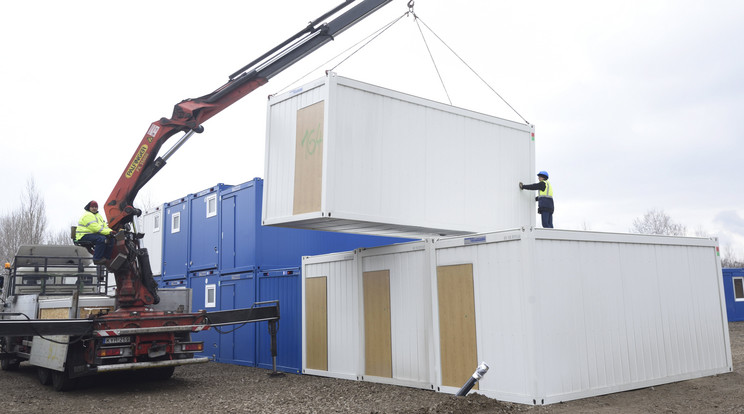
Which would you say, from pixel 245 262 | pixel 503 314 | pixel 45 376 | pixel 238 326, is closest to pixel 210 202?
pixel 245 262

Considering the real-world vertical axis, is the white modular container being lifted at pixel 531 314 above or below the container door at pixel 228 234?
below

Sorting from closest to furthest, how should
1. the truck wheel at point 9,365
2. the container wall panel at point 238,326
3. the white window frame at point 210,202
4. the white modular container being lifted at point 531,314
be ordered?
the white modular container being lifted at point 531,314
the truck wheel at point 9,365
the container wall panel at point 238,326
the white window frame at point 210,202

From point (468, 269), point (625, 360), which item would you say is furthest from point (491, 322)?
point (625, 360)

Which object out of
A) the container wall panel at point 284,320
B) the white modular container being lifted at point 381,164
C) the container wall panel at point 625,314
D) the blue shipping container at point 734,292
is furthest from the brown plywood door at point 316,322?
the blue shipping container at point 734,292

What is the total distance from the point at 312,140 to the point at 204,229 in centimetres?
743

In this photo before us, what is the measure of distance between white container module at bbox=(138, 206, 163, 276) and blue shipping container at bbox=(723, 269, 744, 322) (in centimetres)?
2108

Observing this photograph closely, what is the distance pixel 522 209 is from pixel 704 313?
3.54 metres

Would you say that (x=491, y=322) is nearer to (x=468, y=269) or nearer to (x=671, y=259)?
(x=468, y=269)

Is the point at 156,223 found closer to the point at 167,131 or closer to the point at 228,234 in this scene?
the point at 228,234

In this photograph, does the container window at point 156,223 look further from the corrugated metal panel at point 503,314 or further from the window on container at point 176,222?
the corrugated metal panel at point 503,314

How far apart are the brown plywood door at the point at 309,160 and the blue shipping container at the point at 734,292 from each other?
2161 centimetres

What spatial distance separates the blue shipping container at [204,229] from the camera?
15.8 m

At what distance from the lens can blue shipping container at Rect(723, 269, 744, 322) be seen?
25594 millimetres

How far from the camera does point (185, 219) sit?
56.2ft
